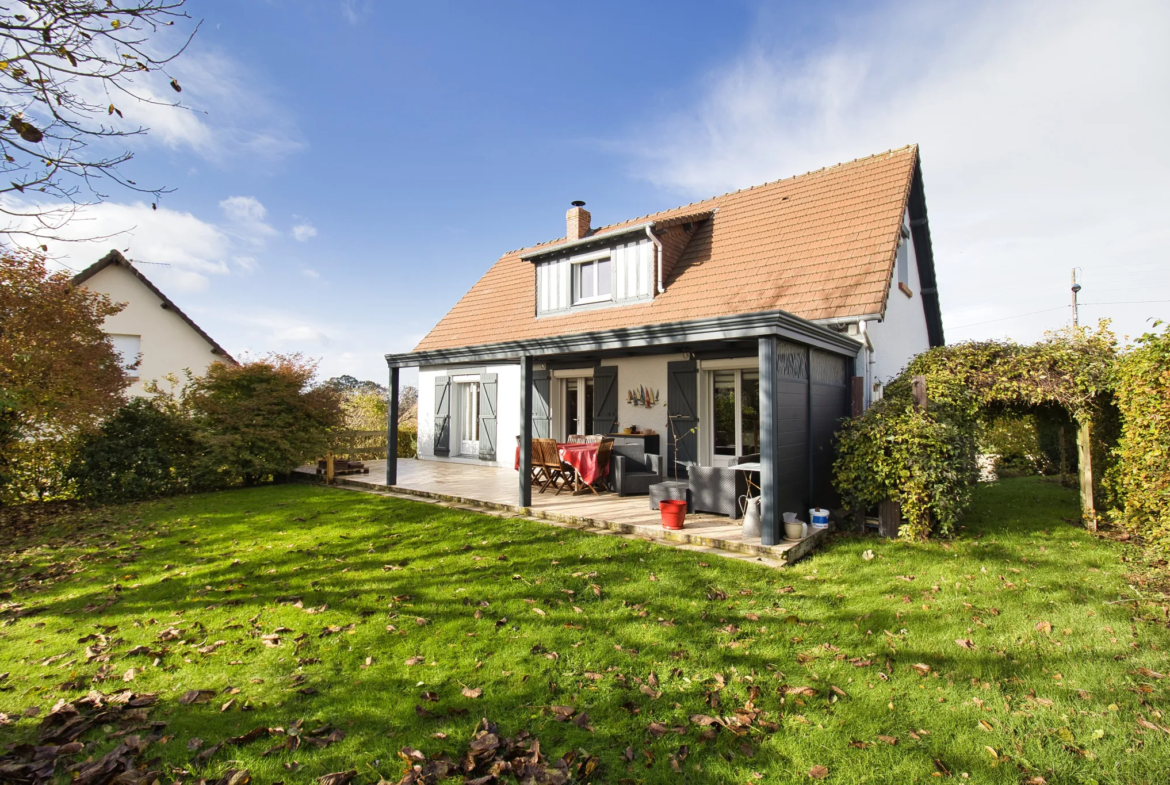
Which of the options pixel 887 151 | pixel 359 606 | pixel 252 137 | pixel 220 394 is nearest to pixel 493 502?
pixel 359 606

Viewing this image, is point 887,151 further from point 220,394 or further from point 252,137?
point 220,394

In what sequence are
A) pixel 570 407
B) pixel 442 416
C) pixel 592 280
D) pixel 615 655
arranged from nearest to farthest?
pixel 615 655 < pixel 592 280 < pixel 570 407 < pixel 442 416

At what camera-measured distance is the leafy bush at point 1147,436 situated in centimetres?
441

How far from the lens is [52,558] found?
17.5ft

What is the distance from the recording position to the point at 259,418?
31.3 ft

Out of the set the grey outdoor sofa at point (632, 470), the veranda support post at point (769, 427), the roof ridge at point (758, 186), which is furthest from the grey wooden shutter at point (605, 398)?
the veranda support post at point (769, 427)

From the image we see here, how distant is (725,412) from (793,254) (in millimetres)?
2989

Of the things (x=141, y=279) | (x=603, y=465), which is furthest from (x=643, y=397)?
(x=141, y=279)

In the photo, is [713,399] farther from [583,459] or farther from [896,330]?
[896,330]

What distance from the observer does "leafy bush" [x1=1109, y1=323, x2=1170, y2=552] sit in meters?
4.41

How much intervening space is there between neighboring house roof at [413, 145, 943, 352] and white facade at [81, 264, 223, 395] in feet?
32.7

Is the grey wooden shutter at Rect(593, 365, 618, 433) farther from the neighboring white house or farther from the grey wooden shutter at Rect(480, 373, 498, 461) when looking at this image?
the neighboring white house

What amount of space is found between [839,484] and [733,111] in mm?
7441

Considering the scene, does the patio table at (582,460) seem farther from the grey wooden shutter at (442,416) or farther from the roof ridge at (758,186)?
the roof ridge at (758,186)
